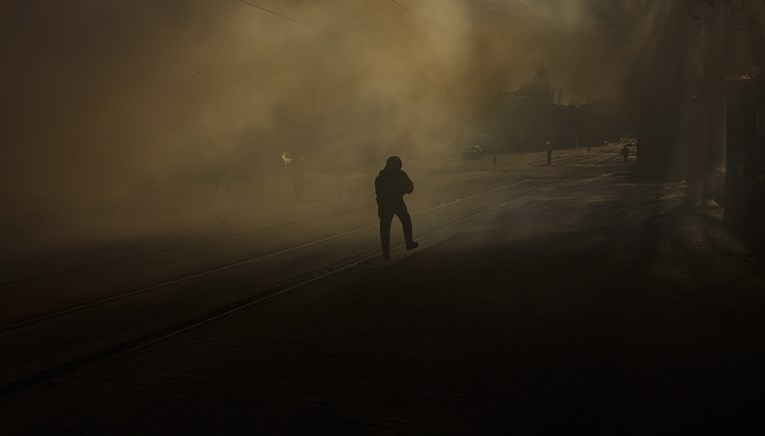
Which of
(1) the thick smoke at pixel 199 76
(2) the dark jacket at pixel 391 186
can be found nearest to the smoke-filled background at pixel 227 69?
(1) the thick smoke at pixel 199 76

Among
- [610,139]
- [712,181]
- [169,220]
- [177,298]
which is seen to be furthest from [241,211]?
[610,139]

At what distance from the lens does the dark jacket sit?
8109mm

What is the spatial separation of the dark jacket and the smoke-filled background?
828 cm

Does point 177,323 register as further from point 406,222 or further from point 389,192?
point 406,222

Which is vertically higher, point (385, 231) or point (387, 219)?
point (387, 219)

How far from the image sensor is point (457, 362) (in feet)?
13.6

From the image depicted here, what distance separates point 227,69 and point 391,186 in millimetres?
12959

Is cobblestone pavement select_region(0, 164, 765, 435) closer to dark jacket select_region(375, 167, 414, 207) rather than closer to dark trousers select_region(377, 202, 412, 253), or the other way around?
dark trousers select_region(377, 202, 412, 253)

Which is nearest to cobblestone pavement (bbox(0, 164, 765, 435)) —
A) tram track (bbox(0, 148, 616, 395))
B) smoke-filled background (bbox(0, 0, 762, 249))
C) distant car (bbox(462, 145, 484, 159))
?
tram track (bbox(0, 148, 616, 395))

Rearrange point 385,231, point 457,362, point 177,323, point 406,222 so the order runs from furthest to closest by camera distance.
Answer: point 406,222 < point 385,231 < point 177,323 < point 457,362

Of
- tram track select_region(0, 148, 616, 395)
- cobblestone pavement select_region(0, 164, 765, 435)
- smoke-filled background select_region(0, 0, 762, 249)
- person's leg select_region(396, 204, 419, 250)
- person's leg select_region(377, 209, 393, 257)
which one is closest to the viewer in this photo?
cobblestone pavement select_region(0, 164, 765, 435)

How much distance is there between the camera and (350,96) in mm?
→ 26312

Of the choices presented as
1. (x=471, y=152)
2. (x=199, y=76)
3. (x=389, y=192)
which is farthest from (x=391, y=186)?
(x=471, y=152)

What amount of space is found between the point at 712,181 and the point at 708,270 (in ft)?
27.1
